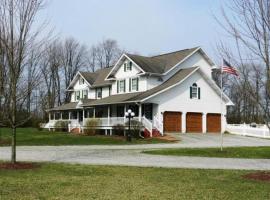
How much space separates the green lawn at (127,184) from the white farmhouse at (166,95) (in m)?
26.2

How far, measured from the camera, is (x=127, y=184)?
1175cm

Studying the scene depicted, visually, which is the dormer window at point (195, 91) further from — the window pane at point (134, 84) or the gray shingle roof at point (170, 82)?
the window pane at point (134, 84)

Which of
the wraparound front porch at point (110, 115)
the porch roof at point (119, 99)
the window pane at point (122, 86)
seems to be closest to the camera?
the wraparound front porch at point (110, 115)

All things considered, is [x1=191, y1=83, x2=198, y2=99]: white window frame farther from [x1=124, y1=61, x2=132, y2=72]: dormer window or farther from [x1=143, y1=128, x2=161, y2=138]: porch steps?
[x1=124, y1=61, x2=132, y2=72]: dormer window

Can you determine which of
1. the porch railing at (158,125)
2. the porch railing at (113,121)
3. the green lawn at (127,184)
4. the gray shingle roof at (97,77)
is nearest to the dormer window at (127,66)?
the gray shingle roof at (97,77)

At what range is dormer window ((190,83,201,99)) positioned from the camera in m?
45.4

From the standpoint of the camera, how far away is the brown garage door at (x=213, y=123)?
154ft

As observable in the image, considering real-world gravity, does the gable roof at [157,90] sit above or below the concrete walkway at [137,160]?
above

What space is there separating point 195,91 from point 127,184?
34.6 meters

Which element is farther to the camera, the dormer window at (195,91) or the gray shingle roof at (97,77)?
the gray shingle roof at (97,77)

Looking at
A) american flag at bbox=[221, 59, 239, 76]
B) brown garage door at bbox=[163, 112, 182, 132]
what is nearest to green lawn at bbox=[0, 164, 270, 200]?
american flag at bbox=[221, 59, 239, 76]

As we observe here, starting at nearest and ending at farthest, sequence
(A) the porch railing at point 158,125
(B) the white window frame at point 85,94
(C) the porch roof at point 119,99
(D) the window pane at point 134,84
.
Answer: (A) the porch railing at point 158,125 → (C) the porch roof at point 119,99 → (D) the window pane at point 134,84 → (B) the white window frame at point 85,94

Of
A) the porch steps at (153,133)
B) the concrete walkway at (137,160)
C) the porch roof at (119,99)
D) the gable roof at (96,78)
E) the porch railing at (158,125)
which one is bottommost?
the concrete walkway at (137,160)

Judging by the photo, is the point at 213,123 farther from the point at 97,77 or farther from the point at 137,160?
the point at 137,160
